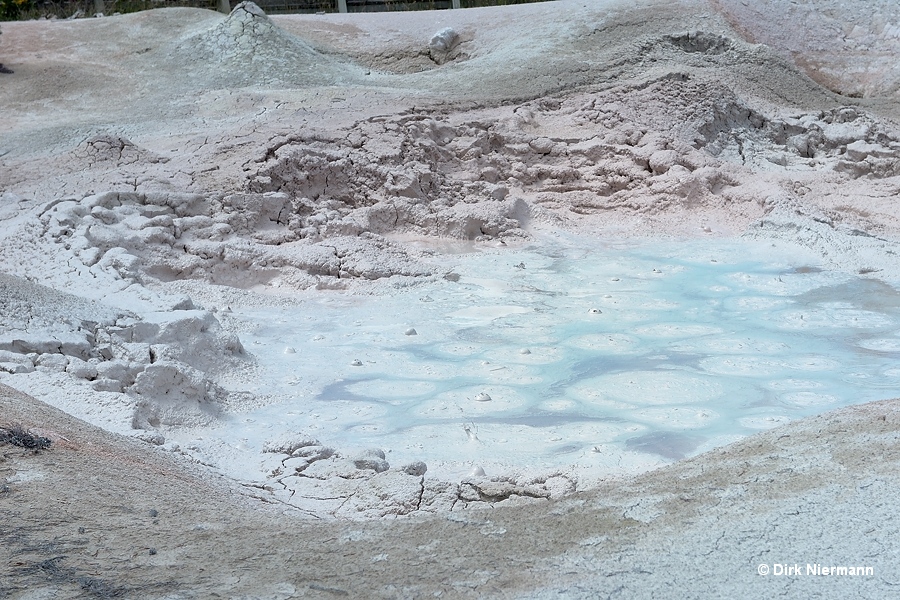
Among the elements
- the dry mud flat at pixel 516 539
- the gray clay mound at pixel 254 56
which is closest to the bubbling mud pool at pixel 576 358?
the dry mud flat at pixel 516 539

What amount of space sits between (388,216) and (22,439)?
437 centimetres

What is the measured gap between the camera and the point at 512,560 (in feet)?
5.82

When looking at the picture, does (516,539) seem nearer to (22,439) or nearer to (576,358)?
(22,439)

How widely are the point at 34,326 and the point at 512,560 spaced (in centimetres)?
275

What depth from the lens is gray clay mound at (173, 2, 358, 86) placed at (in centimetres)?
865

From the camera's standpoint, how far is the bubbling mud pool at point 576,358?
3.60m

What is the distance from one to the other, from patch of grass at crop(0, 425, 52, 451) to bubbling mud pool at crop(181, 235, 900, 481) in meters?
1.08

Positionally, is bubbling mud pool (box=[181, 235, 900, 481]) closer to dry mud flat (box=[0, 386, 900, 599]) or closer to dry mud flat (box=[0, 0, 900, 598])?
dry mud flat (box=[0, 0, 900, 598])

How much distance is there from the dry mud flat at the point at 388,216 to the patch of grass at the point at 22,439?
3 cm

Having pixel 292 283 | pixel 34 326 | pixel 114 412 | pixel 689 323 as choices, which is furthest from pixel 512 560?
pixel 292 283

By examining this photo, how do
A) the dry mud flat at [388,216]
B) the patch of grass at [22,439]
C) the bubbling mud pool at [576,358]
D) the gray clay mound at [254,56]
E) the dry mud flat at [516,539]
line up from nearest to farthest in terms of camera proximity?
the dry mud flat at [516,539] < the dry mud flat at [388,216] < the patch of grass at [22,439] < the bubbling mud pool at [576,358] < the gray clay mound at [254,56]

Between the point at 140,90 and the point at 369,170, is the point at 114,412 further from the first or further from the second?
the point at 140,90

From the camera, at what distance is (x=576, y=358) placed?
448cm

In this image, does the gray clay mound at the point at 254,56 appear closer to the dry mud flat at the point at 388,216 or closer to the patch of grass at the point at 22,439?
the dry mud flat at the point at 388,216
